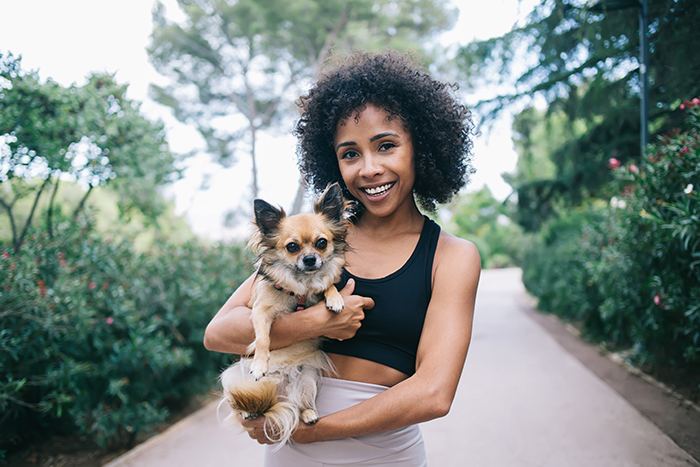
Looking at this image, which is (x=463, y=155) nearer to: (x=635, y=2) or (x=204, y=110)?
(x=635, y=2)

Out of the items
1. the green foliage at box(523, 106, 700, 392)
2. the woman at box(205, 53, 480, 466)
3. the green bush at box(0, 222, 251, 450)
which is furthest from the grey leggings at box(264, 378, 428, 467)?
the green foliage at box(523, 106, 700, 392)

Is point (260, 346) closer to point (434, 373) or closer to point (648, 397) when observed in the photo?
point (434, 373)

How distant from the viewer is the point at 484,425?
4.88 meters

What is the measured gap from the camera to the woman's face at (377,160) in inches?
64.6

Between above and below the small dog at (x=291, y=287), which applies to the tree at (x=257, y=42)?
above

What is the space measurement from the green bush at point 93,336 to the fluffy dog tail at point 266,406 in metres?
2.20

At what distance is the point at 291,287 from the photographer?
185 centimetres

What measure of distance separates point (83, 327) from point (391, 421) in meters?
3.34

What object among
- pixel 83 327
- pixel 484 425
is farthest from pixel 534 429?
pixel 83 327

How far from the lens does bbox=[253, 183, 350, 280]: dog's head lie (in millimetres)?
1787

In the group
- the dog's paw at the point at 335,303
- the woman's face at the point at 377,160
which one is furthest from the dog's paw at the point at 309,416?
the woman's face at the point at 377,160

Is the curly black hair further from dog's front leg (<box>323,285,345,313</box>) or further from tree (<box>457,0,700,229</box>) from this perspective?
tree (<box>457,0,700,229</box>)

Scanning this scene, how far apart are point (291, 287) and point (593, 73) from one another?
7274mm

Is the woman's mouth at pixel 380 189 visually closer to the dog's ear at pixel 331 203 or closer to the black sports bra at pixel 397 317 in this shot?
the dog's ear at pixel 331 203
